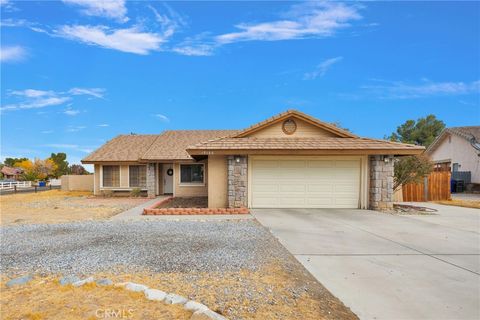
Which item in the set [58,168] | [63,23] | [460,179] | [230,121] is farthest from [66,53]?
[58,168]

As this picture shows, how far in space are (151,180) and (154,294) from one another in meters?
15.5

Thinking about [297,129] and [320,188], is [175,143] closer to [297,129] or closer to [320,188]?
[297,129]

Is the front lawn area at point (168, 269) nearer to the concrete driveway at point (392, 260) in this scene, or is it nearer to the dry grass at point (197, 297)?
the dry grass at point (197, 297)

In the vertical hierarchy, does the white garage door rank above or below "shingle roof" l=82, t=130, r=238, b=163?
below

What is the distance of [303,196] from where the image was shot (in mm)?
11578

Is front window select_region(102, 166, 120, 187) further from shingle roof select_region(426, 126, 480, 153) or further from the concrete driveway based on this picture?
shingle roof select_region(426, 126, 480, 153)

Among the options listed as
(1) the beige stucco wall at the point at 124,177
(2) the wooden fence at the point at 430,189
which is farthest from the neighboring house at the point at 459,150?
(1) the beige stucco wall at the point at 124,177

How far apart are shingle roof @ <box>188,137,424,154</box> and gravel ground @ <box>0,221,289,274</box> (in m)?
3.71

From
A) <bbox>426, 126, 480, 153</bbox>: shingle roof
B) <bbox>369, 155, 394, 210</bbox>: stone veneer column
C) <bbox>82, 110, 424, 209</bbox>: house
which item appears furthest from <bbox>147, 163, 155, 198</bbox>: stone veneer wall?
<bbox>426, 126, 480, 153</bbox>: shingle roof

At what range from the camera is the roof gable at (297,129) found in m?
12.0

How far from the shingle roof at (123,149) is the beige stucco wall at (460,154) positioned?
28.1 m

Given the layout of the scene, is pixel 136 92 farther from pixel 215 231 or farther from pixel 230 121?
pixel 215 231

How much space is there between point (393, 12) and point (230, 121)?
1602cm

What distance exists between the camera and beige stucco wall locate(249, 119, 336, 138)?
12.2 meters
